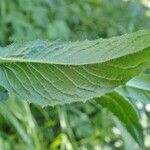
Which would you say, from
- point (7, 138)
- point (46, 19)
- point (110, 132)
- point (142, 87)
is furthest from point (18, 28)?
point (142, 87)

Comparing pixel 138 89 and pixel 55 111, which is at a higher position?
pixel 138 89

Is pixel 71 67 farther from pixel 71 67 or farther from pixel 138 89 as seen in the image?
pixel 138 89

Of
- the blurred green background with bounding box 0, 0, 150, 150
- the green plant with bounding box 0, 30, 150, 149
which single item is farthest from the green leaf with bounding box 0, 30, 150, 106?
the blurred green background with bounding box 0, 0, 150, 150

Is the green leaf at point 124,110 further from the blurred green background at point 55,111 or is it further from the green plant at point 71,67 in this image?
the blurred green background at point 55,111

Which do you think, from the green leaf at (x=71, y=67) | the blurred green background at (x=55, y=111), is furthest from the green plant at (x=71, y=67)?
the blurred green background at (x=55, y=111)

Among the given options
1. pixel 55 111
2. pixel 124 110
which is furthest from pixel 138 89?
pixel 55 111

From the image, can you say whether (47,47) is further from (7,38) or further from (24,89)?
(7,38)

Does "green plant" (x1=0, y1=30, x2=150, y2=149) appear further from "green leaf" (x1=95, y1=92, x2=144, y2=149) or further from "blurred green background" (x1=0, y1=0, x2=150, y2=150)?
"blurred green background" (x1=0, y1=0, x2=150, y2=150)
